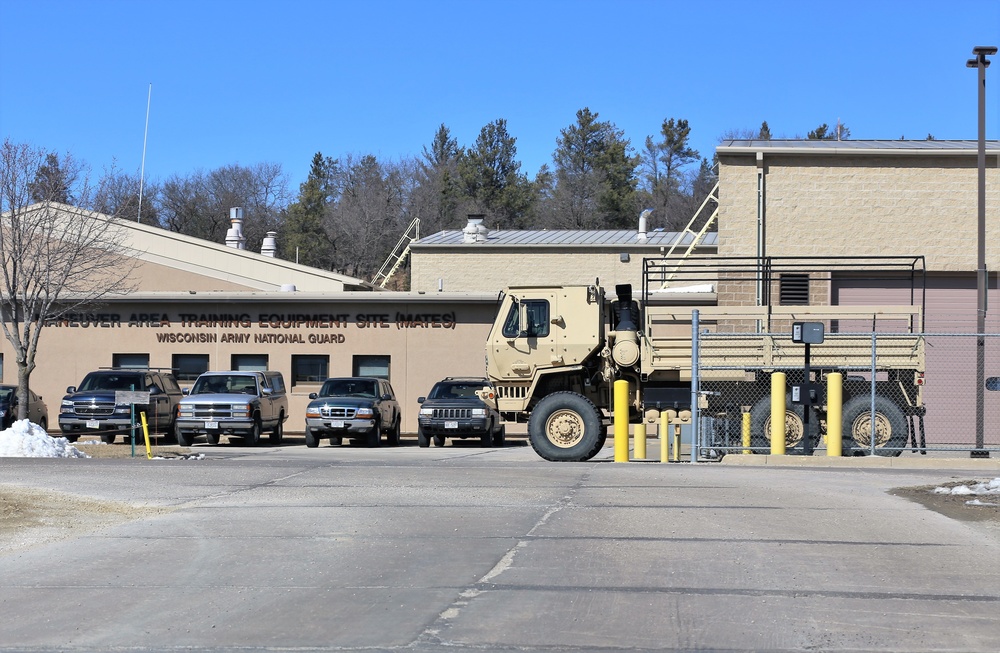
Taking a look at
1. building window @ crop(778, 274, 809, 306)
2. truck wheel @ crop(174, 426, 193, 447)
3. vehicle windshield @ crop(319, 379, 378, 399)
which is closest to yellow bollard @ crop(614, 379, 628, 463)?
vehicle windshield @ crop(319, 379, 378, 399)

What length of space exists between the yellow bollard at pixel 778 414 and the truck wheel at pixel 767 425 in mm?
965

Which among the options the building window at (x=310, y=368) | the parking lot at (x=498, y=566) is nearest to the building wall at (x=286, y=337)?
the building window at (x=310, y=368)

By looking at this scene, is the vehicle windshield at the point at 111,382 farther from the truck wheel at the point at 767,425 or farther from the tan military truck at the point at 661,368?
the truck wheel at the point at 767,425

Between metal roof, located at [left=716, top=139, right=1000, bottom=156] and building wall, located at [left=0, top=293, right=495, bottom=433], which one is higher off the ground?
metal roof, located at [left=716, top=139, right=1000, bottom=156]

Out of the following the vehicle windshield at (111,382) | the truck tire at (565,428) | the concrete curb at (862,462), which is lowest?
the concrete curb at (862,462)

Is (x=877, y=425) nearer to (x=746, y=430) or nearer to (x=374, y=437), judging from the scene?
(x=746, y=430)

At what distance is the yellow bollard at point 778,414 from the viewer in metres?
18.0

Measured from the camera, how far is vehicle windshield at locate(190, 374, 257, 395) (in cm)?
2803

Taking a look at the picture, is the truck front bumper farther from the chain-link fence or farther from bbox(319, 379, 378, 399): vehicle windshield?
the chain-link fence

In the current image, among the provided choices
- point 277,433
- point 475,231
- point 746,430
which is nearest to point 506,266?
point 475,231

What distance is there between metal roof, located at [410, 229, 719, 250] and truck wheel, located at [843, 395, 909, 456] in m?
24.2

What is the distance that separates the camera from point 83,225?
100.0ft

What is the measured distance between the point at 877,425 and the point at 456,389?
11.7m

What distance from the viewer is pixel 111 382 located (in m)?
28.4
